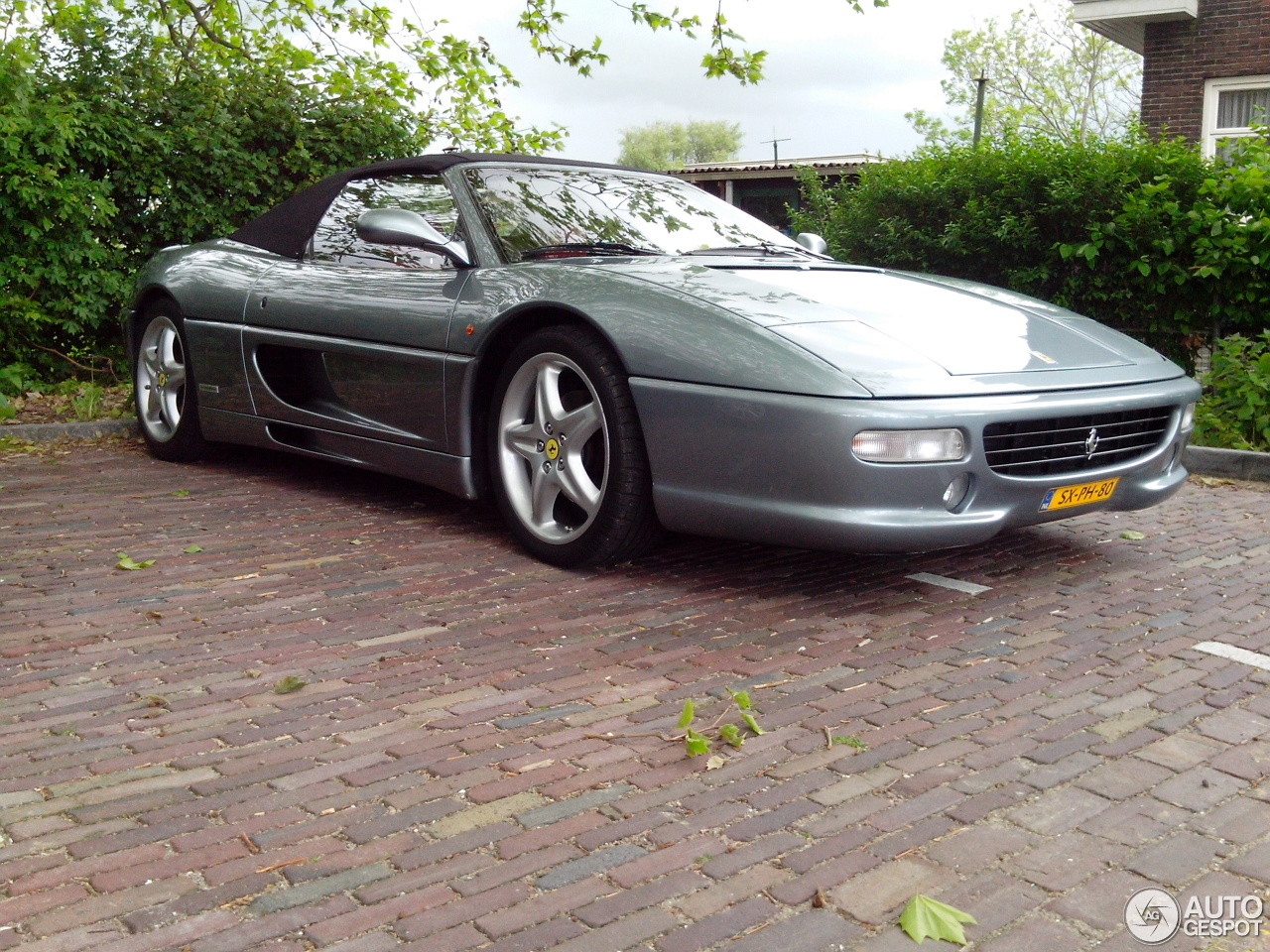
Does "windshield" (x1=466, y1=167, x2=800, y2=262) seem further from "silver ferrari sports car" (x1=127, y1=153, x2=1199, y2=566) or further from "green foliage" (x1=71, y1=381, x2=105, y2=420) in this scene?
"green foliage" (x1=71, y1=381, x2=105, y2=420)

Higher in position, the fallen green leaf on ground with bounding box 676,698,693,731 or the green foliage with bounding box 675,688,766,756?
the fallen green leaf on ground with bounding box 676,698,693,731

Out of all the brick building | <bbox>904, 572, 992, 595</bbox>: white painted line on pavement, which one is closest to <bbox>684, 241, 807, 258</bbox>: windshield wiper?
<bbox>904, 572, 992, 595</bbox>: white painted line on pavement

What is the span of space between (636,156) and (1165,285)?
386 feet

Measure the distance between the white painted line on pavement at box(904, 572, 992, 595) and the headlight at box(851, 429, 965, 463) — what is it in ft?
2.31

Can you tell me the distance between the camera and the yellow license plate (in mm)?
3771

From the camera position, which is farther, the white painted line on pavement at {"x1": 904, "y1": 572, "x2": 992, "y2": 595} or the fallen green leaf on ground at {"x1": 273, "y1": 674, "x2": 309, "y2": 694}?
the white painted line on pavement at {"x1": 904, "y1": 572, "x2": 992, "y2": 595}

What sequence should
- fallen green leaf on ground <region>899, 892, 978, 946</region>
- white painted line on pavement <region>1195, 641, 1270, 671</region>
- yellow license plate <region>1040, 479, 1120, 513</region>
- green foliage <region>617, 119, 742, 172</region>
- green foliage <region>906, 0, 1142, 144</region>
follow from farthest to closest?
1. green foliage <region>617, 119, 742, 172</region>
2. green foliage <region>906, 0, 1142, 144</region>
3. yellow license plate <region>1040, 479, 1120, 513</region>
4. white painted line on pavement <region>1195, 641, 1270, 671</region>
5. fallen green leaf on ground <region>899, 892, 978, 946</region>

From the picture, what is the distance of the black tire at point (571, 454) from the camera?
396 cm

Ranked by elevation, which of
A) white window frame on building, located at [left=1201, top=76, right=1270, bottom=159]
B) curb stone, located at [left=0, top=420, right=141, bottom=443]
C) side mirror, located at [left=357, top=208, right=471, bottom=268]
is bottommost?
curb stone, located at [left=0, top=420, right=141, bottom=443]

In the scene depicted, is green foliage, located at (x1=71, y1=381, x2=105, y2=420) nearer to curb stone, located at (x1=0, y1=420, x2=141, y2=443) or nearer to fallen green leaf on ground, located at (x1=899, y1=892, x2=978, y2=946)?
curb stone, located at (x1=0, y1=420, x2=141, y2=443)

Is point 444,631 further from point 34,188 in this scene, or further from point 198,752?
point 34,188

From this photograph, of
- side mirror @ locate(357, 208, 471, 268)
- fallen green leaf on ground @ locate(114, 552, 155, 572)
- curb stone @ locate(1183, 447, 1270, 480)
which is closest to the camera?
fallen green leaf on ground @ locate(114, 552, 155, 572)

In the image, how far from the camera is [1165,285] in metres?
7.46

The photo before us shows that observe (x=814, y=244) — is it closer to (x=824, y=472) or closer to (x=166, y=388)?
(x=824, y=472)
